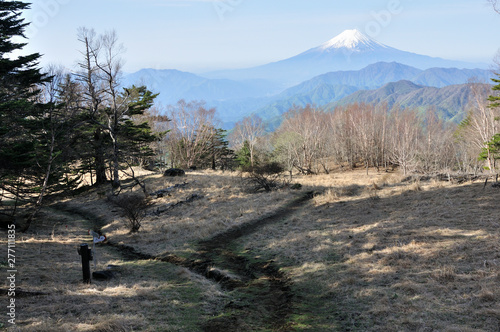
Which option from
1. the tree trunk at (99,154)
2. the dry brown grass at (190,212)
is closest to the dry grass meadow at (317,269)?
the dry brown grass at (190,212)

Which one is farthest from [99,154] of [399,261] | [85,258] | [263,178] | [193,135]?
[399,261]

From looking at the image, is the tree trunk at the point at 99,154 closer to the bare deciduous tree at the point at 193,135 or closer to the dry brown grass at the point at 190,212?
the dry brown grass at the point at 190,212

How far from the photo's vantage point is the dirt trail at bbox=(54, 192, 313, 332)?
267 inches

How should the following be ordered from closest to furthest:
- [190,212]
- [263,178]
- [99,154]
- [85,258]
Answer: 1. [85,258]
2. [190,212]
3. [263,178]
4. [99,154]

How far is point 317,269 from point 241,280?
2.51m

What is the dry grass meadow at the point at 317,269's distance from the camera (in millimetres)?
6352

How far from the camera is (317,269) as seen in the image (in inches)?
390

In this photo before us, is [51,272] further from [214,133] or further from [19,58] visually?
[214,133]

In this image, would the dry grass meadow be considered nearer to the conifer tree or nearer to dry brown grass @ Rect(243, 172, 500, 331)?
dry brown grass @ Rect(243, 172, 500, 331)

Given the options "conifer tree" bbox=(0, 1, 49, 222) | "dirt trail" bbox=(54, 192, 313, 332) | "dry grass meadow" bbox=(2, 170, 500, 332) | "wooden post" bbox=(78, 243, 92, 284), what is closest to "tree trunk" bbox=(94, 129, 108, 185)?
"conifer tree" bbox=(0, 1, 49, 222)

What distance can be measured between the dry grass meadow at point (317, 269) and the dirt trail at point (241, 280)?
115 mm

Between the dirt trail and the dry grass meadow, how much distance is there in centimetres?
11

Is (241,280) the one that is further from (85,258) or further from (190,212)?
(190,212)

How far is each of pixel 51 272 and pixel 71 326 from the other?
5119 millimetres
